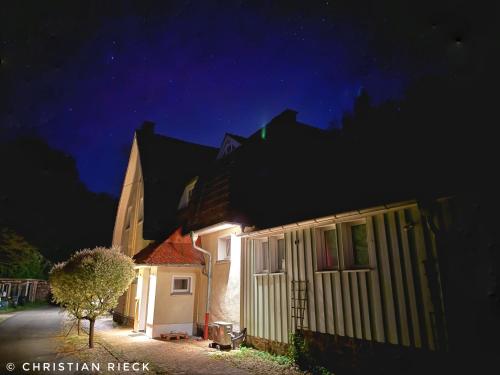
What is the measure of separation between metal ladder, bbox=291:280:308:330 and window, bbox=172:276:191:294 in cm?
650

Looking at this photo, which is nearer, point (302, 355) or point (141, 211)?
point (302, 355)

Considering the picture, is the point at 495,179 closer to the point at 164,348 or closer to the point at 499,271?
the point at 499,271

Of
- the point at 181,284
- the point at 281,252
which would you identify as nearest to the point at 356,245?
the point at 281,252

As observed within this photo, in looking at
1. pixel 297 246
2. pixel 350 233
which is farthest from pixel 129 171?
pixel 350 233

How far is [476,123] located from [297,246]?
5.66 meters

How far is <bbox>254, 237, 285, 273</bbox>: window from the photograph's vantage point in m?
10.3

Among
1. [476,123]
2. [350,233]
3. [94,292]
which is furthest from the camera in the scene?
[94,292]

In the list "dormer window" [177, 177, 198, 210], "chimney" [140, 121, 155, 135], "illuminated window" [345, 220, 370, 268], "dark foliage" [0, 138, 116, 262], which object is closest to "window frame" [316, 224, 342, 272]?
"illuminated window" [345, 220, 370, 268]

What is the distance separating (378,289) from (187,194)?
41.0 feet

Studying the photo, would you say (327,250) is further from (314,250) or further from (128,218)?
(128,218)

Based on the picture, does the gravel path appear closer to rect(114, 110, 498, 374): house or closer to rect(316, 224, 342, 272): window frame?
rect(114, 110, 498, 374): house

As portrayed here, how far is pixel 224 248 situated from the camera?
43.9 feet

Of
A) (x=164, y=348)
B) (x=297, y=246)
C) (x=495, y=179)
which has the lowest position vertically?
(x=164, y=348)

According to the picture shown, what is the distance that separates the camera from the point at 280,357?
9.01 metres
